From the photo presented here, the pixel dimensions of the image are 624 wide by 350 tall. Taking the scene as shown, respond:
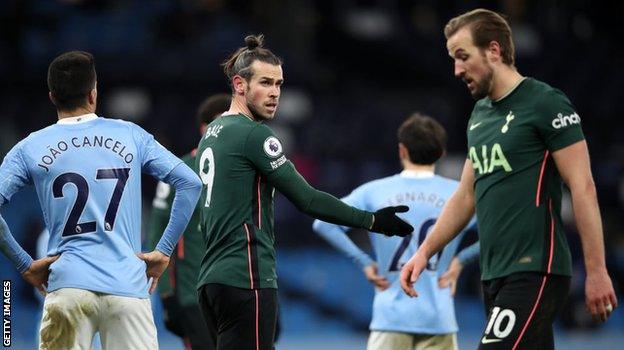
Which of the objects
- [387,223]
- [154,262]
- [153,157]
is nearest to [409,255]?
[387,223]

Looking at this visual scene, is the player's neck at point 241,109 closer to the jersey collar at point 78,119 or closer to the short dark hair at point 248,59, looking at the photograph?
the short dark hair at point 248,59

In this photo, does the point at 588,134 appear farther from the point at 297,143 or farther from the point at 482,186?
the point at 482,186

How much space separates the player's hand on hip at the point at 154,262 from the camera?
239 inches

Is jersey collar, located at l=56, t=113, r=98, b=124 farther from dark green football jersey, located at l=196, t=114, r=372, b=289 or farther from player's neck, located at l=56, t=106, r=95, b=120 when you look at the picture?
dark green football jersey, located at l=196, t=114, r=372, b=289

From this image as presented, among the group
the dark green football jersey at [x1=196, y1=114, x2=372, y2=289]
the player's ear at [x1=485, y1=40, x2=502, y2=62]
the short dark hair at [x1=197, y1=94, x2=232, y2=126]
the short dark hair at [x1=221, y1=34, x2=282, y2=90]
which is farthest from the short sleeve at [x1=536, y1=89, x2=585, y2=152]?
the short dark hair at [x1=197, y1=94, x2=232, y2=126]

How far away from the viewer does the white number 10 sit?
243 inches

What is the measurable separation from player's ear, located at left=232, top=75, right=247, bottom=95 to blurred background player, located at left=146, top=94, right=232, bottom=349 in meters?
1.97

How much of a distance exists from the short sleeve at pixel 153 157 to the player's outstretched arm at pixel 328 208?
1.73 ft

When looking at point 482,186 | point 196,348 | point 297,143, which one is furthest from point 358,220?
point 297,143

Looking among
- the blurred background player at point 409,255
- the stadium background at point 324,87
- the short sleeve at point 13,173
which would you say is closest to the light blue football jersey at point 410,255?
the blurred background player at point 409,255

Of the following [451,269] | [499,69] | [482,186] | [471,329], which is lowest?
[471,329]

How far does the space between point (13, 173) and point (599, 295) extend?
112 inches

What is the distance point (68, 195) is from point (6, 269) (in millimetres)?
11754

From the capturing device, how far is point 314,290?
1820cm
